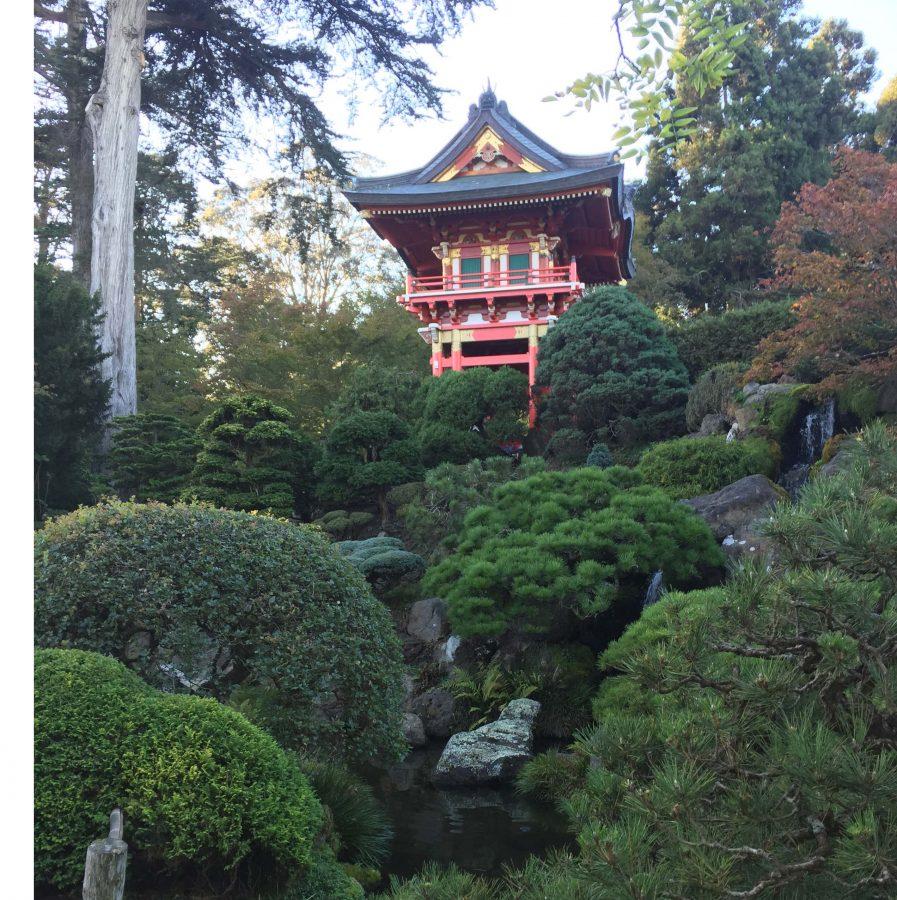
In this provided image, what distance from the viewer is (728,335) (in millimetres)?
13359

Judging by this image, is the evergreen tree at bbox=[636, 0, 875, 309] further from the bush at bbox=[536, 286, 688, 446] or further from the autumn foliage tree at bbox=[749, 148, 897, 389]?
the autumn foliage tree at bbox=[749, 148, 897, 389]

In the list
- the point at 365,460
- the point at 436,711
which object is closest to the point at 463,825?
the point at 436,711

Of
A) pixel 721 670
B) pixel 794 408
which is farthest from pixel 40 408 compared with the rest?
pixel 721 670

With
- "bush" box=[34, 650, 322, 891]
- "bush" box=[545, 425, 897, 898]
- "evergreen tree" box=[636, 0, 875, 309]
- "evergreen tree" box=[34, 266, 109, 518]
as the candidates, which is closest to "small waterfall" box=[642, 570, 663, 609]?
"bush" box=[34, 650, 322, 891]

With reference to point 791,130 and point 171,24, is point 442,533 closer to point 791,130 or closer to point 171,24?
point 171,24

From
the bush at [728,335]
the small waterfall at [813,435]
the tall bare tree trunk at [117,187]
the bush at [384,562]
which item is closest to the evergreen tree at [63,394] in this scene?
the tall bare tree trunk at [117,187]

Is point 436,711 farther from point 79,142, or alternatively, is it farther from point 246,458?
point 79,142

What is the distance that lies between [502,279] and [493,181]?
190 cm

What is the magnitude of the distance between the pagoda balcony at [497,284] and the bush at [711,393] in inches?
148

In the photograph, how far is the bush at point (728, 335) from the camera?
13.1 m

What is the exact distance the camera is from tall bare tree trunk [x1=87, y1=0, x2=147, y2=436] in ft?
38.2

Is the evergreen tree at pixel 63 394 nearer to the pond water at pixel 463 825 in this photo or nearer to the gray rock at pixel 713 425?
the pond water at pixel 463 825

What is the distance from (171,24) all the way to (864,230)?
32.1 ft

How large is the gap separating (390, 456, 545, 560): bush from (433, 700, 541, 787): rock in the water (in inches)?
131
